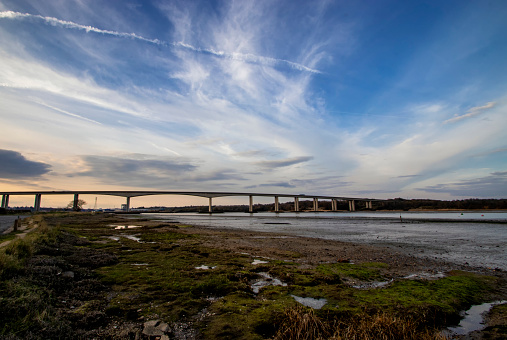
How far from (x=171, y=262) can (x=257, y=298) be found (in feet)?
24.8

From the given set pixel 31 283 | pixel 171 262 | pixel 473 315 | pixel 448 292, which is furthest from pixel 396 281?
pixel 31 283

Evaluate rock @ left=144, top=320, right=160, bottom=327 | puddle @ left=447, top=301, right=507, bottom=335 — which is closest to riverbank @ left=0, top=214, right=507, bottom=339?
rock @ left=144, top=320, right=160, bottom=327

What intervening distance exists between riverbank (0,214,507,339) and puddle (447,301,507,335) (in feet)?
0.98

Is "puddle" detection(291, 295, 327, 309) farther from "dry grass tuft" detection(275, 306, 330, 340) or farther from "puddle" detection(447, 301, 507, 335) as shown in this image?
"puddle" detection(447, 301, 507, 335)

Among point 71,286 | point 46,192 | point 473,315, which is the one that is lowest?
point 473,315

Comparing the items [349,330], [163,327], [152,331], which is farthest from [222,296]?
[349,330]

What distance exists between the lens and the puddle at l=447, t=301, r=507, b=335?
23.7ft

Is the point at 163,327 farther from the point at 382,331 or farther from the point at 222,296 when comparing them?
the point at 382,331

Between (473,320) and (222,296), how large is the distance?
8.15 m

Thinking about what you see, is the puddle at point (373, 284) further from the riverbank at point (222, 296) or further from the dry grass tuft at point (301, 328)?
the dry grass tuft at point (301, 328)

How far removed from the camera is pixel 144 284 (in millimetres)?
10438

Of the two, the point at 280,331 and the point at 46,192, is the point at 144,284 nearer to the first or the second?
the point at 280,331

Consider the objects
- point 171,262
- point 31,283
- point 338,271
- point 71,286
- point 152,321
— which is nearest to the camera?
point 152,321

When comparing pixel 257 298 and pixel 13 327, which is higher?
pixel 13 327
